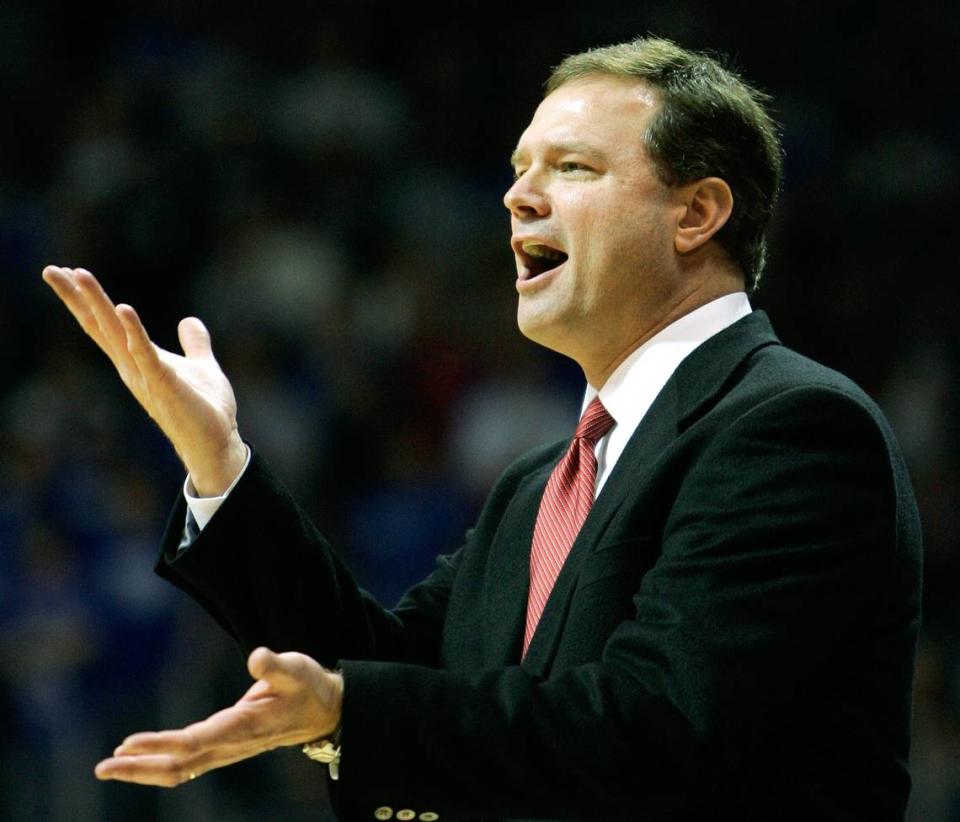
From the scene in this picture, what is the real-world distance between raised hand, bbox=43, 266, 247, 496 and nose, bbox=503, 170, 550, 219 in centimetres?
57

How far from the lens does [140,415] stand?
620 centimetres

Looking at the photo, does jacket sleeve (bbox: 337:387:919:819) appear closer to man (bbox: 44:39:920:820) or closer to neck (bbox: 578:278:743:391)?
man (bbox: 44:39:920:820)

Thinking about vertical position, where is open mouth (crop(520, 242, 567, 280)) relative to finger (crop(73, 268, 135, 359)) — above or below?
below

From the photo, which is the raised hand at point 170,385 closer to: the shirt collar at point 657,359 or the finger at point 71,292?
the finger at point 71,292

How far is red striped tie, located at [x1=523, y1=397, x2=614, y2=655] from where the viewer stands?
2377 mm

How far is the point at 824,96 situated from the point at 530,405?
2476mm

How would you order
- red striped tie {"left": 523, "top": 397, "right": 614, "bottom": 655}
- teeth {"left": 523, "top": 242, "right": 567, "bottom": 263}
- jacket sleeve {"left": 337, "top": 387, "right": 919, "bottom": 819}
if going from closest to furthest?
jacket sleeve {"left": 337, "top": 387, "right": 919, "bottom": 819} < red striped tie {"left": 523, "top": 397, "right": 614, "bottom": 655} < teeth {"left": 523, "top": 242, "right": 567, "bottom": 263}

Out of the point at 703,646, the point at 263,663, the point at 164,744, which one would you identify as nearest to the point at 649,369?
the point at 703,646

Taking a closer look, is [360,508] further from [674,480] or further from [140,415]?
[674,480]

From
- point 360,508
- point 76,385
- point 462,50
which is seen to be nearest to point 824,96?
point 462,50

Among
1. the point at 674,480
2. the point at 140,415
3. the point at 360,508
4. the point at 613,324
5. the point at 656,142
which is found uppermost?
the point at 656,142

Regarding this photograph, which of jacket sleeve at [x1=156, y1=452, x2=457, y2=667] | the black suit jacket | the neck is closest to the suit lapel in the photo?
the black suit jacket

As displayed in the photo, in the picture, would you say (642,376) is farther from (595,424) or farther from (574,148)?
(574,148)

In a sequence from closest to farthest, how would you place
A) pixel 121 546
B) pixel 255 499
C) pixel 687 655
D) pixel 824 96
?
pixel 687 655, pixel 255 499, pixel 121 546, pixel 824 96
